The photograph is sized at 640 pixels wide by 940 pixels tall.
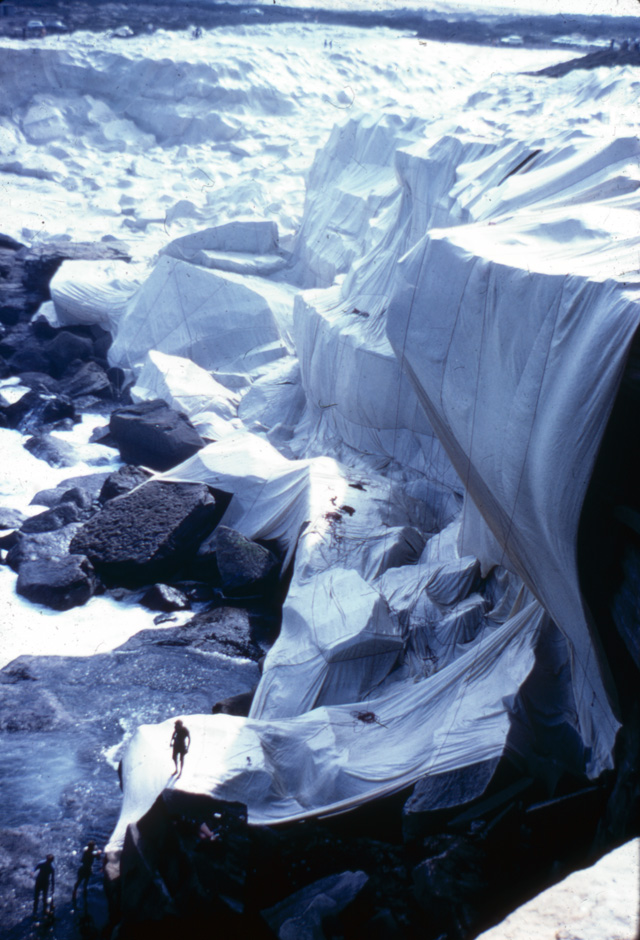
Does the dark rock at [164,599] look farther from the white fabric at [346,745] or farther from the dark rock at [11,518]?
the white fabric at [346,745]

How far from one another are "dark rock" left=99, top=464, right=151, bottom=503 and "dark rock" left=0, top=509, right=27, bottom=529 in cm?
91

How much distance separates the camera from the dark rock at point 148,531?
7.65 m

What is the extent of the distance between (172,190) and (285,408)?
10326 mm

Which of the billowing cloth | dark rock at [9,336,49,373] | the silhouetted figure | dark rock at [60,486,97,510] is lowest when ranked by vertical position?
the silhouetted figure

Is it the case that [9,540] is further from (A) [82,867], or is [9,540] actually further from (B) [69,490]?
(A) [82,867]

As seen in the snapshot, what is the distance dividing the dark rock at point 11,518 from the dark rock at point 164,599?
6.95 feet

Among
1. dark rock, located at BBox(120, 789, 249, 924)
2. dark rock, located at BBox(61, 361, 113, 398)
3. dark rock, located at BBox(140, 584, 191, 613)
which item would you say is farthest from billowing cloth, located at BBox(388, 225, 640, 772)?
dark rock, located at BBox(61, 361, 113, 398)

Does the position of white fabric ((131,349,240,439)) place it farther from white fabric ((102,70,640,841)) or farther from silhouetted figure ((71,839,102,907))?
silhouetted figure ((71,839,102,907))

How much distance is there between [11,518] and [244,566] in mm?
3078

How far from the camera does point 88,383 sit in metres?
11.9

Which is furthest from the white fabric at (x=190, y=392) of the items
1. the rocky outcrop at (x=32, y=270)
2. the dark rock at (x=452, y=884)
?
the dark rock at (x=452, y=884)

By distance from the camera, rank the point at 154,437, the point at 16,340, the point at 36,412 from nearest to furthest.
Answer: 1. the point at 154,437
2. the point at 36,412
3. the point at 16,340

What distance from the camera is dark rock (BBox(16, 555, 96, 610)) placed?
285 inches

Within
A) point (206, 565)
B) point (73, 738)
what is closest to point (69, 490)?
point (206, 565)
